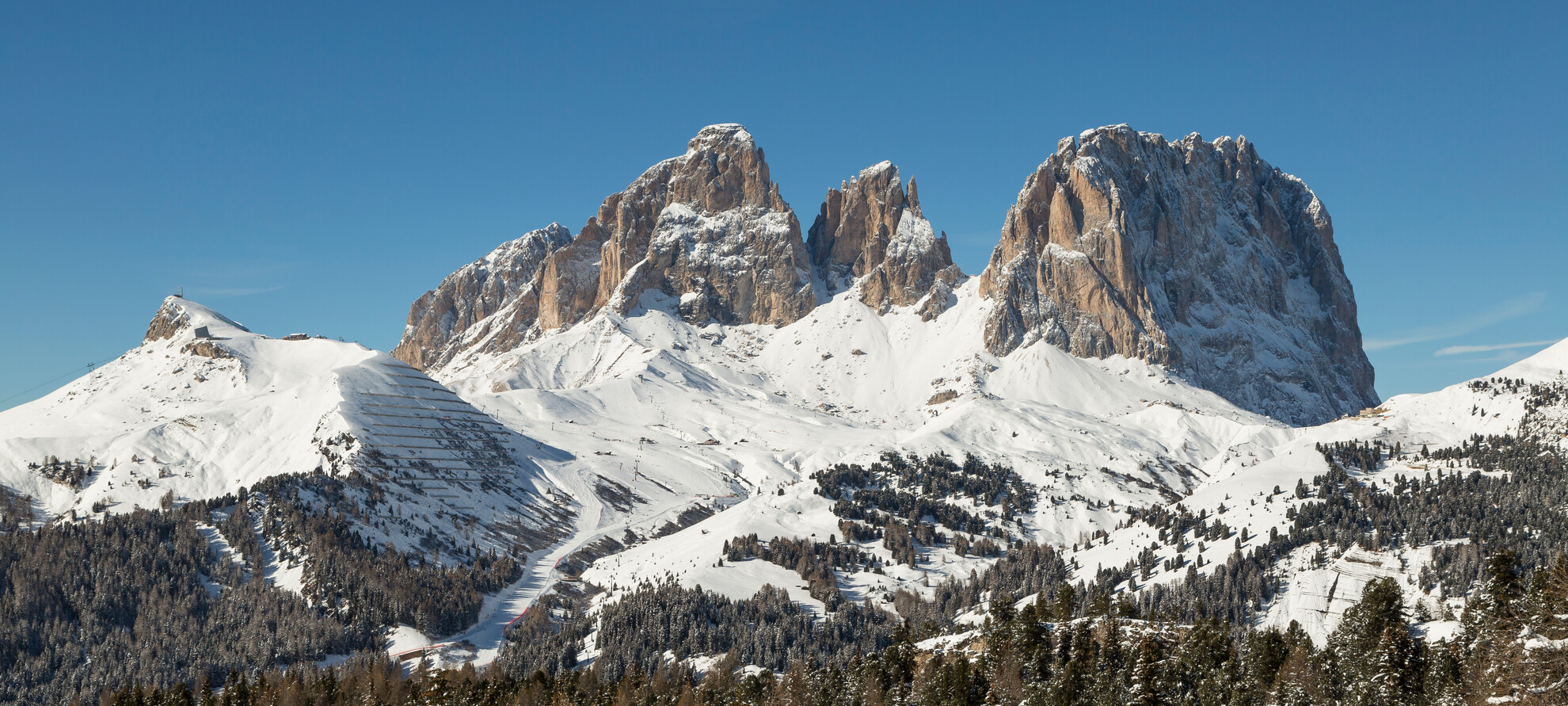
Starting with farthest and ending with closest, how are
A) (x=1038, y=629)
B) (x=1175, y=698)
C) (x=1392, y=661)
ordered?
(x=1038, y=629) → (x=1175, y=698) → (x=1392, y=661)

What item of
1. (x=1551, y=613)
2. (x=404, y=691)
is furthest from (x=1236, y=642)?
(x=404, y=691)

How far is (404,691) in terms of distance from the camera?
554 feet

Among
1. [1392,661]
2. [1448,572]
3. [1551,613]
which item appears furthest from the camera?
[1448,572]

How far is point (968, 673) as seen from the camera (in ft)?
454

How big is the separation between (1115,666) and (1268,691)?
22.2m

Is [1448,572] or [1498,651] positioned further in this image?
[1448,572]

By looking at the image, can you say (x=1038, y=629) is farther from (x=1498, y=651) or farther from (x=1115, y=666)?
(x=1498, y=651)

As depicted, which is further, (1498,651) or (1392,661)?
(1392,661)

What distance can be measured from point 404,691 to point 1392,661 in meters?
123

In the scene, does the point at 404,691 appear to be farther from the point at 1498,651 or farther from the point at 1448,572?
the point at 1448,572

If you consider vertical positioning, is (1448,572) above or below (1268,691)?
above

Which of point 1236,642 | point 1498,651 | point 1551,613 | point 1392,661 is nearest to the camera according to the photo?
point 1551,613

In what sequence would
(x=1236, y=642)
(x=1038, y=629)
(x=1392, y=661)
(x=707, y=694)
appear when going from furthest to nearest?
(x=1236, y=642)
(x=707, y=694)
(x=1038, y=629)
(x=1392, y=661)

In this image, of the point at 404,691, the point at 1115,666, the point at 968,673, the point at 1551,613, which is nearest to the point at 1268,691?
the point at 1115,666
